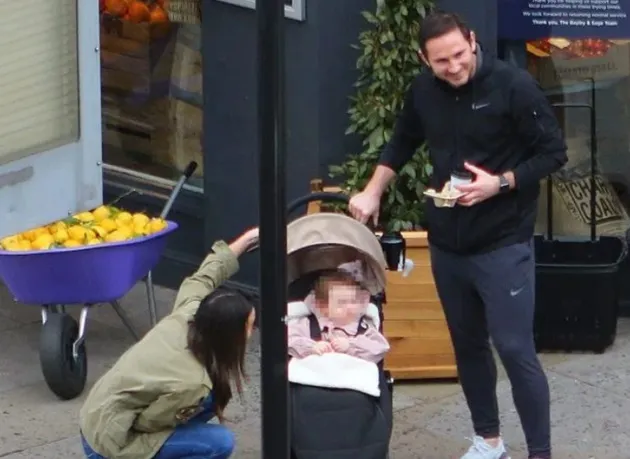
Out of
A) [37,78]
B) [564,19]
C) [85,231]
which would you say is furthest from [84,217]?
[564,19]

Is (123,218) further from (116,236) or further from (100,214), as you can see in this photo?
(116,236)

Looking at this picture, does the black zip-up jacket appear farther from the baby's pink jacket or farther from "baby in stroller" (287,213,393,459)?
the baby's pink jacket

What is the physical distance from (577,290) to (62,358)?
2377mm

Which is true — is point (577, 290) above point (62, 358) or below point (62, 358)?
above

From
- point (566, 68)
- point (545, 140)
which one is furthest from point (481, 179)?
point (566, 68)

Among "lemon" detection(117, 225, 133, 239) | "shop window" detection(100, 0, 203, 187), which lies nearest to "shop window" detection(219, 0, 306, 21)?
"shop window" detection(100, 0, 203, 187)

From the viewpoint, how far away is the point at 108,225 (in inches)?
265

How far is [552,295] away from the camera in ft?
23.2

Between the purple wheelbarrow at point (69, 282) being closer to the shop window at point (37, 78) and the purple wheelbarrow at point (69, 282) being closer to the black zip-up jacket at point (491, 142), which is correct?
the shop window at point (37, 78)

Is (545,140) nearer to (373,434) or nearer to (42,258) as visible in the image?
(373,434)

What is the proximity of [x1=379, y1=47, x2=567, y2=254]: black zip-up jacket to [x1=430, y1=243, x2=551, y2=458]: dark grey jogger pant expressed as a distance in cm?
7

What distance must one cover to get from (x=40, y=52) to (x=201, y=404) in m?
1.42

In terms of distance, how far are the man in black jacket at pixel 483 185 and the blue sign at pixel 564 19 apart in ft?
6.01

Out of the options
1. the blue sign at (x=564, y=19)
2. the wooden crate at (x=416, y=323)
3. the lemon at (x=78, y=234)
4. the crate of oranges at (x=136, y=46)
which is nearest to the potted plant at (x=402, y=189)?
the wooden crate at (x=416, y=323)
